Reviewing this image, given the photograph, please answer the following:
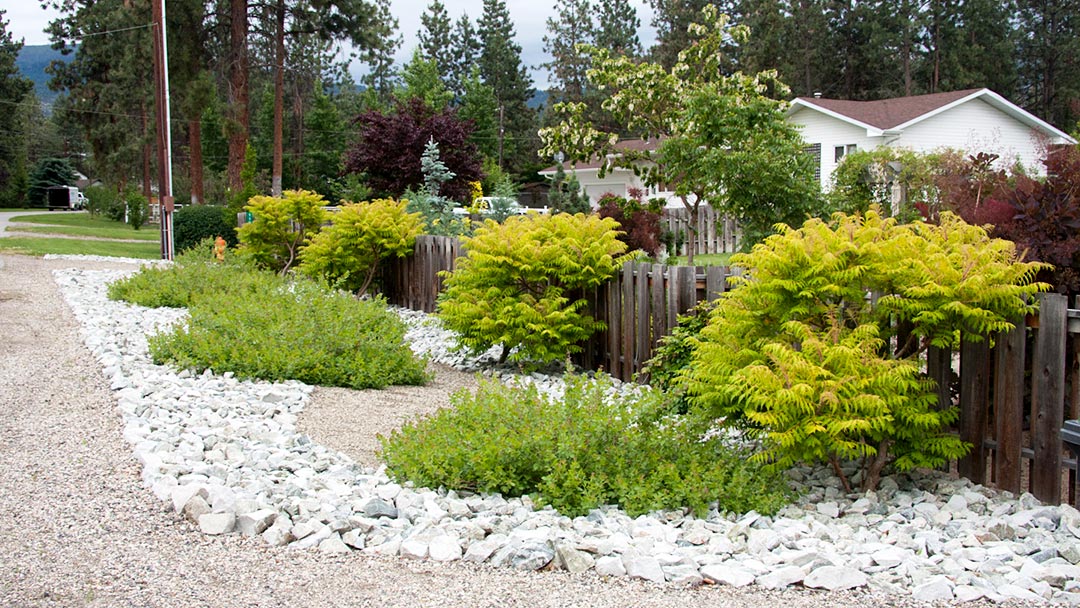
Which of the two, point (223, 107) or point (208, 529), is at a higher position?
point (223, 107)

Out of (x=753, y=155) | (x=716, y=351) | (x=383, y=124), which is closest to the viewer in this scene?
(x=716, y=351)

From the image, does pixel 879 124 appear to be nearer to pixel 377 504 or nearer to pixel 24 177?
pixel 377 504

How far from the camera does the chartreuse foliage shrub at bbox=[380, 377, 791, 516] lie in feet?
16.2

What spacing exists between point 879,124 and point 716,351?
2753cm

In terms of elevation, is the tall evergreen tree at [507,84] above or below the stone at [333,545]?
above

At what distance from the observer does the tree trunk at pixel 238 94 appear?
3020 cm

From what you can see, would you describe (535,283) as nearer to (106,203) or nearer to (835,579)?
(835,579)

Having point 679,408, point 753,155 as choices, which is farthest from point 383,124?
point 679,408

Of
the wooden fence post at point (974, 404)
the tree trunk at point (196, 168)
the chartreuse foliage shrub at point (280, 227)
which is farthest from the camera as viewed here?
the tree trunk at point (196, 168)

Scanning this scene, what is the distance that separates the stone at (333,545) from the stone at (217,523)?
476 millimetres

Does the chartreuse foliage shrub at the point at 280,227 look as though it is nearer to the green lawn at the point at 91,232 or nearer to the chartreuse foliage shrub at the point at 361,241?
the chartreuse foliage shrub at the point at 361,241

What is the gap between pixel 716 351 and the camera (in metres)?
5.65

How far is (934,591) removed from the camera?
3840 mm

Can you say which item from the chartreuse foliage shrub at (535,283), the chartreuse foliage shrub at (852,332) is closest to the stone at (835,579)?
the chartreuse foliage shrub at (852,332)
